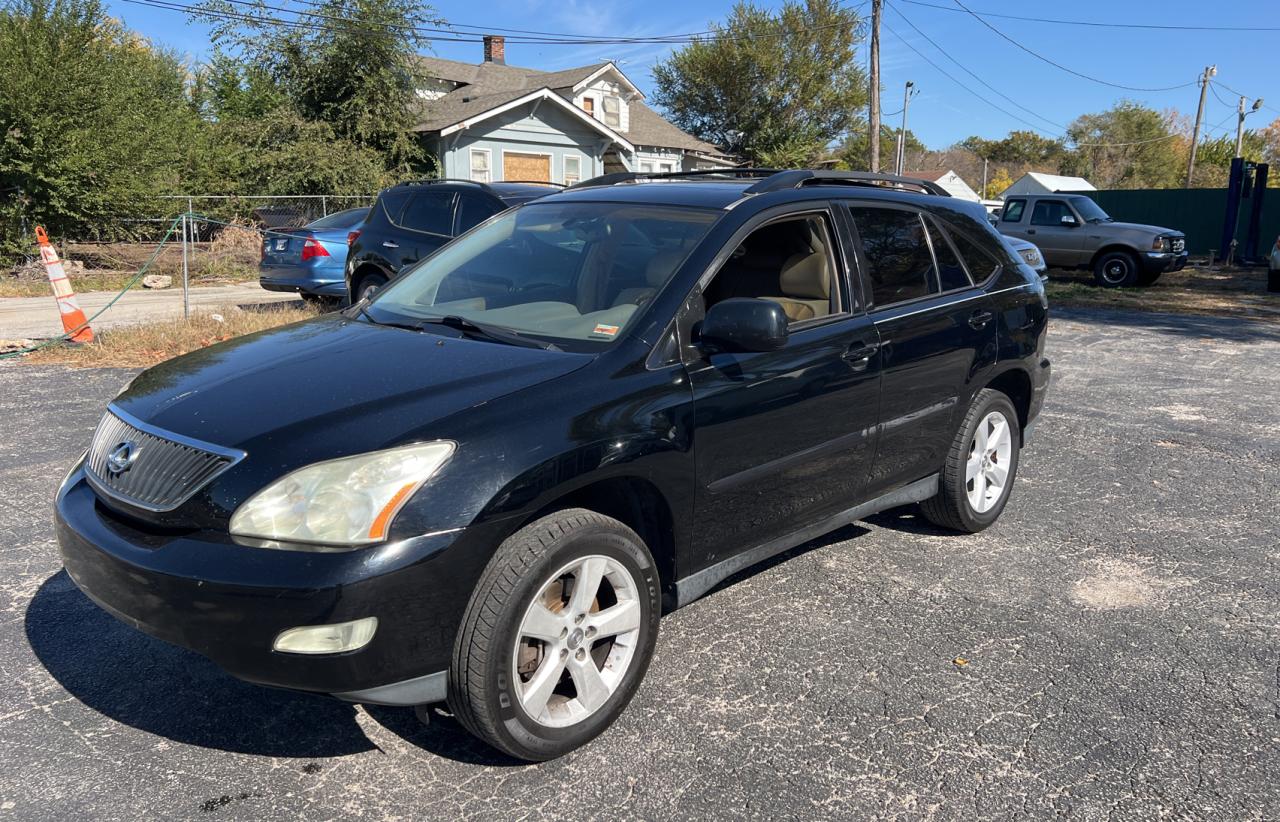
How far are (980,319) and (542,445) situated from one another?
2.77 meters

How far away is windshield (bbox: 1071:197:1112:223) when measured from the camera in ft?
62.7

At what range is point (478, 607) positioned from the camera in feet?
8.87

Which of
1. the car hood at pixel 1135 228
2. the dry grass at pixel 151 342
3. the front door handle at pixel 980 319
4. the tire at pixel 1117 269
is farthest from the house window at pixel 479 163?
the front door handle at pixel 980 319

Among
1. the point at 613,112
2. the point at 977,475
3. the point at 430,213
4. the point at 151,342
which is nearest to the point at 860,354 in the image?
the point at 977,475

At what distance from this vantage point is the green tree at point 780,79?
4606 centimetres

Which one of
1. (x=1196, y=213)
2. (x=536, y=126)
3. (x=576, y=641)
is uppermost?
(x=536, y=126)

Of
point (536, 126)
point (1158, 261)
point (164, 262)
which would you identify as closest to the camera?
point (1158, 261)

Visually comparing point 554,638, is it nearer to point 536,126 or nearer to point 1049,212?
point 1049,212

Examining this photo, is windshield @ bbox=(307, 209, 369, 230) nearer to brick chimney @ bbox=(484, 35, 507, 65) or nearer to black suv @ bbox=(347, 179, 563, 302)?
black suv @ bbox=(347, 179, 563, 302)

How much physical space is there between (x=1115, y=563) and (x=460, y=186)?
755 cm

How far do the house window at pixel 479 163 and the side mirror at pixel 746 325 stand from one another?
2581cm

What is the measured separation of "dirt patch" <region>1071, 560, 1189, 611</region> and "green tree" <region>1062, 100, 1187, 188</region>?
272 feet

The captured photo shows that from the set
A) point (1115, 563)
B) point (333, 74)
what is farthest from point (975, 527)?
point (333, 74)

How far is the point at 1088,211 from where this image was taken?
19250mm
